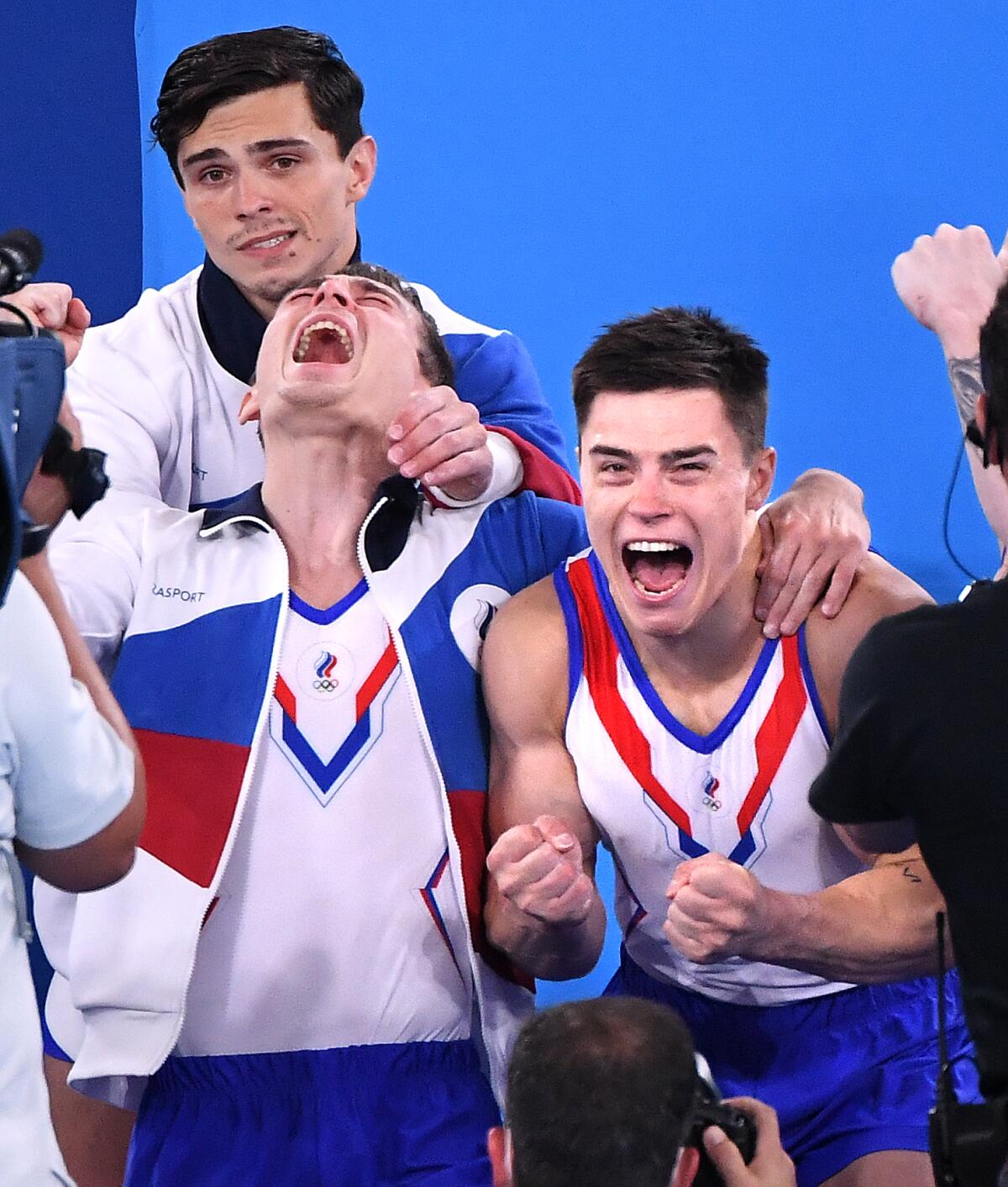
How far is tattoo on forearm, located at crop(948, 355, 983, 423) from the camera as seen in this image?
178cm

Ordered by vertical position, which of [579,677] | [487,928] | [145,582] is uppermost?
[145,582]

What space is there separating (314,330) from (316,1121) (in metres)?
0.94

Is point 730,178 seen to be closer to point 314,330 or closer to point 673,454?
point 314,330

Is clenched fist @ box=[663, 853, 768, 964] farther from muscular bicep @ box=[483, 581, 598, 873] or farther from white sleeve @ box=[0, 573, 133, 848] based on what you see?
white sleeve @ box=[0, 573, 133, 848]

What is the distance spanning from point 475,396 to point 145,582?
2.03ft

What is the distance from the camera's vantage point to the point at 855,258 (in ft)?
10.8

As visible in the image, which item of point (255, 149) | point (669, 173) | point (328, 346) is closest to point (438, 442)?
point (328, 346)

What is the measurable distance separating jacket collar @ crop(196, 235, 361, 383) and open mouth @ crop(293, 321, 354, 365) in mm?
290

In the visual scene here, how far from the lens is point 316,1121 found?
188cm

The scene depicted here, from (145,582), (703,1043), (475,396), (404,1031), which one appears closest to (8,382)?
(145,582)

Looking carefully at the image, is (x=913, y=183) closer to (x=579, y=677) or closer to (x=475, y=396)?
(x=475, y=396)

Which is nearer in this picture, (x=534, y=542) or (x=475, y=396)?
(x=534, y=542)

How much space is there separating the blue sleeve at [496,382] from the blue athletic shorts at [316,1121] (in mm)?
879

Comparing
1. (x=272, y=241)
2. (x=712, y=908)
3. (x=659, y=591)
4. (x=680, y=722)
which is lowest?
(x=712, y=908)
